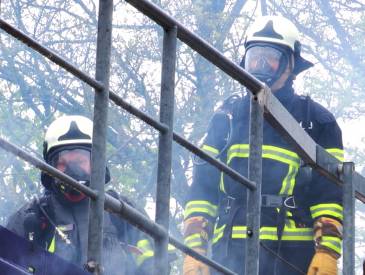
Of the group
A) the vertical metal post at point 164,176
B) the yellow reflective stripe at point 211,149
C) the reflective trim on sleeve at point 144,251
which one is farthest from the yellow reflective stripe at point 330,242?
the vertical metal post at point 164,176

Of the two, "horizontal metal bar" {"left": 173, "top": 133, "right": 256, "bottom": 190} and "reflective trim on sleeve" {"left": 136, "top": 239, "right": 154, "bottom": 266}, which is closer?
"horizontal metal bar" {"left": 173, "top": 133, "right": 256, "bottom": 190}

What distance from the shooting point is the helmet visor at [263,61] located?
5.85 m

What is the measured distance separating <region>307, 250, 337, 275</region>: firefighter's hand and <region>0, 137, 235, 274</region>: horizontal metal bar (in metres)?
1.64

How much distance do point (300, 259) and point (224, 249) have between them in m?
0.32

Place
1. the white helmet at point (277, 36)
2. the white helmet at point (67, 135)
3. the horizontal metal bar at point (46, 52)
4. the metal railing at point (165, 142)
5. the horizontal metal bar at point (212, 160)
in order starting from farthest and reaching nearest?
the white helmet at point (277, 36)
the white helmet at point (67, 135)
the horizontal metal bar at point (212, 160)
the metal railing at point (165, 142)
the horizontal metal bar at point (46, 52)

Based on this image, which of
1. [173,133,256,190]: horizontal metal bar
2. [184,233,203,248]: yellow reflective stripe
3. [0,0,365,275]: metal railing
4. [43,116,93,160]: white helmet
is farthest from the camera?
[43,116,93,160]: white helmet

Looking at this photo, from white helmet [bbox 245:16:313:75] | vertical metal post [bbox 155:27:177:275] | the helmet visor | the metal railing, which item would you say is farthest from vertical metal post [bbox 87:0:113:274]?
white helmet [bbox 245:16:313:75]

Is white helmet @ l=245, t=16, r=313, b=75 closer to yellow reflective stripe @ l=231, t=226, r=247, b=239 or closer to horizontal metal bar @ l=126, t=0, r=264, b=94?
yellow reflective stripe @ l=231, t=226, r=247, b=239

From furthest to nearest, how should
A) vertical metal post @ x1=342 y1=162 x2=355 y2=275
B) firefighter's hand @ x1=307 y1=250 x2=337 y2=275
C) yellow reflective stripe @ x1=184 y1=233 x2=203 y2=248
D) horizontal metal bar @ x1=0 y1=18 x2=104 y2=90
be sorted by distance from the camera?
yellow reflective stripe @ x1=184 y1=233 x2=203 y2=248
firefighter's hand @ x1=307 y1=250 x2=337 y2=275
vertical metal post @ x1=342 y1=162 x2=355 y2=275
horizontal metal bar @ x1=0 y1=18 x2=104 y2=90

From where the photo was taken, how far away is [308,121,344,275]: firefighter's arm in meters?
5.41

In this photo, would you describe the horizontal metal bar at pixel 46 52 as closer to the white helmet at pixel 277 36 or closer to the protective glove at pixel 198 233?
the protective glove at pixel 198 233

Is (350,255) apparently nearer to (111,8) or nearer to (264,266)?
(264,266)

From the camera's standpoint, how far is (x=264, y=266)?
18.4ft

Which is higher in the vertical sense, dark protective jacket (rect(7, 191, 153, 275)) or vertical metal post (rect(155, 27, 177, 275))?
dark protective jacket (rect(7, 191, 153, 275))
